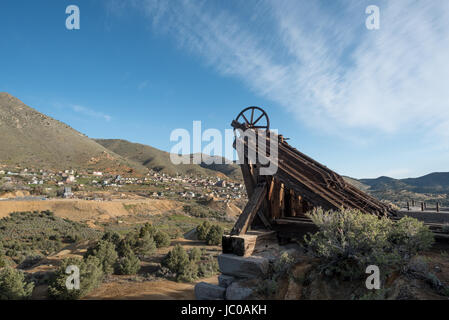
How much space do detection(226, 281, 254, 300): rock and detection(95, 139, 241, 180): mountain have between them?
93.5 m

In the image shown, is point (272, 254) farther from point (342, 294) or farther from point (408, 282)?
point (408, 282)

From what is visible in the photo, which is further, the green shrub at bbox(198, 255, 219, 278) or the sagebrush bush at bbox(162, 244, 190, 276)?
the green shrub at bbox(198, 255, 219, 278)

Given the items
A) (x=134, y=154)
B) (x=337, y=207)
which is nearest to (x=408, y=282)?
(x=337, y=207)

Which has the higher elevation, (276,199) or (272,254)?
(276,199)

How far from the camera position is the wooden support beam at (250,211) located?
18.2 ft

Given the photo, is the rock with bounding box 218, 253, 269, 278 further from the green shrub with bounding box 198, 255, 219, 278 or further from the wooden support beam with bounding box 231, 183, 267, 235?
the green shrub with bounding box 198, 255, 219, 278

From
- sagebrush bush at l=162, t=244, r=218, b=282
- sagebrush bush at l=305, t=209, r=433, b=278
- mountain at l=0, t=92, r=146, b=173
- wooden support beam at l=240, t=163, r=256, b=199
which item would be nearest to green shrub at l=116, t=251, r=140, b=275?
sagebrush bush at l=162, t=244, r=218, b=282

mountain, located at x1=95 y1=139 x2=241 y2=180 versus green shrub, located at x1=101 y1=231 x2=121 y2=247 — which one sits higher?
mountain, located at x1=95 y1=139 x2=241 y2=180

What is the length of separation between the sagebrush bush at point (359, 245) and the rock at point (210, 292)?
1.96 metres

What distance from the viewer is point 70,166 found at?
68688 mm

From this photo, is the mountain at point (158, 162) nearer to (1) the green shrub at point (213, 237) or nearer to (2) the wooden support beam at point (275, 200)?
(1) the green shrub at point (213, 237)

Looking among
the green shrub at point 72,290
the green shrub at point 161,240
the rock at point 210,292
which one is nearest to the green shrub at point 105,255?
the green shrub at point 72,290

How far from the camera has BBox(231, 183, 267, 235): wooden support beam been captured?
555 centimetres

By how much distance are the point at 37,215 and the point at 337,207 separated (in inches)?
1626
